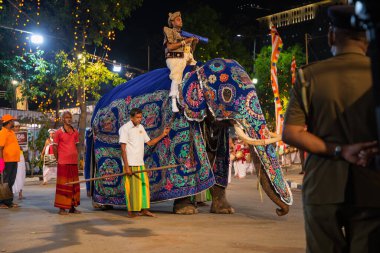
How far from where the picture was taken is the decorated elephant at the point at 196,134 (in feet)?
31.8

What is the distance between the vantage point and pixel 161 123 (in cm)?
1112

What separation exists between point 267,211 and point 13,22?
17024mm

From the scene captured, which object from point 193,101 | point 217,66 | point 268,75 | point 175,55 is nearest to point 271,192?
point 193,101

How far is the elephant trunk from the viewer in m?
8.95

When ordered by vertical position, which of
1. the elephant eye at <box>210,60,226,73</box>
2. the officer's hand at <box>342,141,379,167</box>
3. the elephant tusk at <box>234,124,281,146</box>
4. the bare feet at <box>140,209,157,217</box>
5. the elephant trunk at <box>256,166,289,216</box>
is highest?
the elephant eye at <box>210,60,226,73</box>

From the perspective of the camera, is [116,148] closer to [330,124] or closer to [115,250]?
[115,250]

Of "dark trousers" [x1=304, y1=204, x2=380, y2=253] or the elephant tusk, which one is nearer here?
"dark trousers" [x1=304, y1=204, x2=380, y2=253]

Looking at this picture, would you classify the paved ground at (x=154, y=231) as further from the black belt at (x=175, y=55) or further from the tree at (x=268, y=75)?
the tree at (x=268, y=75)

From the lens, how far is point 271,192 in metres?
9.17

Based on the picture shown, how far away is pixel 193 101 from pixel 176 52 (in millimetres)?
1139

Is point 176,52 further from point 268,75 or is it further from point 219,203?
point 268,75

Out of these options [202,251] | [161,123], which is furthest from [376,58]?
[161,123]

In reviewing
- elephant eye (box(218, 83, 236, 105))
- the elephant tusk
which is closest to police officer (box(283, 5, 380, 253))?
the elephant tusk

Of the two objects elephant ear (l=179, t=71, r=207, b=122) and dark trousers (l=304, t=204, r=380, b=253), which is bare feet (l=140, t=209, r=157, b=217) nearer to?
elephant ear (l=179, t=71, r=207, b=122)
